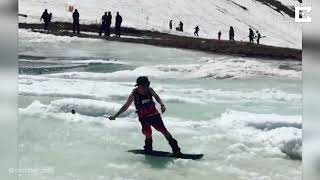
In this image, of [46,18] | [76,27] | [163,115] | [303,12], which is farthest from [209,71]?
[46,18]

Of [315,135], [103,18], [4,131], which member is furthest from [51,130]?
[315,135]

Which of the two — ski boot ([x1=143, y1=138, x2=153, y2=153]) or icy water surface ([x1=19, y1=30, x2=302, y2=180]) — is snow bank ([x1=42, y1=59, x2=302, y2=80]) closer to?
icy water surface ([x1=19, y1=30, x2=302, y2=180])

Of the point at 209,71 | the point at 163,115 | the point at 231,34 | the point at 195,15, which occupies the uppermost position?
the point at 195,15

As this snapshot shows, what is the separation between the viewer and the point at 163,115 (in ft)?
8.20

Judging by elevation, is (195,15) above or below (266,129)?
above

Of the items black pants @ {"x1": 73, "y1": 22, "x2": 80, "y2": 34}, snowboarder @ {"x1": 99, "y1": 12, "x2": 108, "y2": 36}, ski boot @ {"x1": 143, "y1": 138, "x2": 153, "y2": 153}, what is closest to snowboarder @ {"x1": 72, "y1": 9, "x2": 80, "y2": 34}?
black pants @ {"x1": 73, "y1": 22, "x2": 80, "y2": 34}

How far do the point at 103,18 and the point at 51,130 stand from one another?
25.5 inches

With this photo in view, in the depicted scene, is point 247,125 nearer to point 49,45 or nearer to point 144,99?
point 144,99

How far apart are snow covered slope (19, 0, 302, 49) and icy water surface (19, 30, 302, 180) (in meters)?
0.13

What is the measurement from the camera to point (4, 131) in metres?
2.41

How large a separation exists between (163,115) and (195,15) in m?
0.57

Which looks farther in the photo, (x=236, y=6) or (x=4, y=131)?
(x=236, y=6)

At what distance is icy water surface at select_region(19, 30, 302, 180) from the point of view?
2.45 meters

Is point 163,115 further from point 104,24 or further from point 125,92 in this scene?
point 104,24
